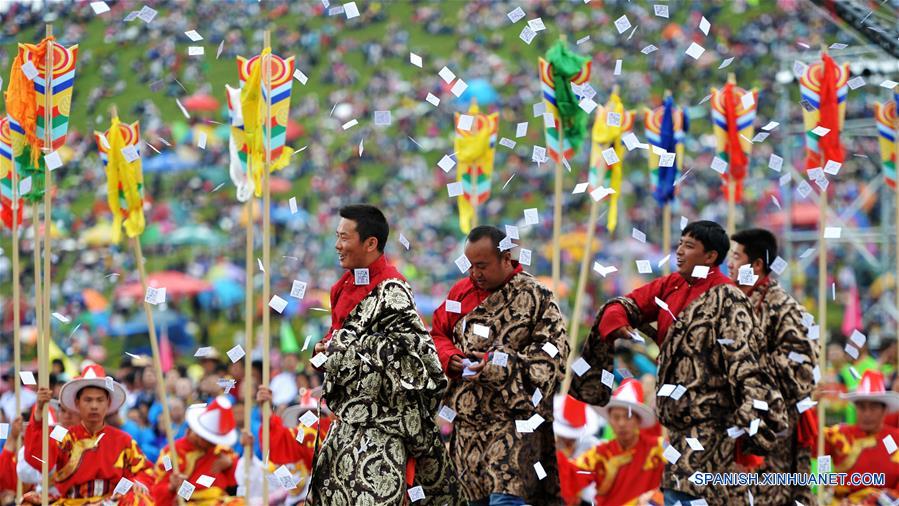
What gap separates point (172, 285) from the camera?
67.4 feet

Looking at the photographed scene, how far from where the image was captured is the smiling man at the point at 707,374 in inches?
254

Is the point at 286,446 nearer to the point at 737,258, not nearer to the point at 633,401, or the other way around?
the point at 633,401

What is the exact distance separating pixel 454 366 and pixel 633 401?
2.37m

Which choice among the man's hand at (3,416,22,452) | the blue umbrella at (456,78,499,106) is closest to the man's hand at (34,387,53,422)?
the man's hand at (3,416,22,452)

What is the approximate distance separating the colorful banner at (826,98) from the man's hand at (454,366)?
3356mm

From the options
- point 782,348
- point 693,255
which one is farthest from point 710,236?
point 782,348

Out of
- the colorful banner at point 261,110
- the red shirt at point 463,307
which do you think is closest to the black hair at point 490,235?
the red shirt at point 463,307

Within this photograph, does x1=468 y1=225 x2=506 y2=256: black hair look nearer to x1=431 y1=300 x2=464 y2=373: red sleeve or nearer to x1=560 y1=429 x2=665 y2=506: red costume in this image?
x1=431 y1=300 x2=464 y2=373: red sleeve

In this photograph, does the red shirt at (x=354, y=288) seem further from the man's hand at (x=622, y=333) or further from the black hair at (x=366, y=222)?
Result: the man's hand at (x=622, y=333)

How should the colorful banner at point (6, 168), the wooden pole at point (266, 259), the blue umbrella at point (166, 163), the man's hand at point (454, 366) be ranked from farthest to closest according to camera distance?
the blue umbrella at point (166, 163) < the colorful banner at point (6, 168) < the wooden pole at point (266, 259) < the man's hand at point (454, 366)

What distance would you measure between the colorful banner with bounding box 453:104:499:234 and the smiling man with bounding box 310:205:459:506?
3066 millimetres

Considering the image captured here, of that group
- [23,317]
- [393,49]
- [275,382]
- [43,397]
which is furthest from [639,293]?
[393,49]

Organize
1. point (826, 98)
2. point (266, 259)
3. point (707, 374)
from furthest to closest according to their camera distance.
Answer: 1. point (826, 98)
2. point (266, 259)
3. point (707, 374)

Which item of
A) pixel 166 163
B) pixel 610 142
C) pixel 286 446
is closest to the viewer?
pixel 286 446
